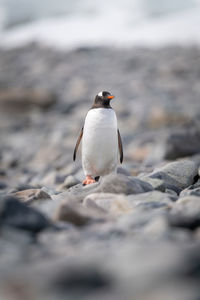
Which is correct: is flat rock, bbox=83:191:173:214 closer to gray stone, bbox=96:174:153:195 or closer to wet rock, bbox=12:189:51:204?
gray stone, bbox=96:174:153:195

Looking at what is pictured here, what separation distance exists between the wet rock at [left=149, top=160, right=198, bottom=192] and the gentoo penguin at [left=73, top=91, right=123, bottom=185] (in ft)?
2.03

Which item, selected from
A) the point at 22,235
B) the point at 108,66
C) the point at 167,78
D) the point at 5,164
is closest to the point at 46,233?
the point at 22,235

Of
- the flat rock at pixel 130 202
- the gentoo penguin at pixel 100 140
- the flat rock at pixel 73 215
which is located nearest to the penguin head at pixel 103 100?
the gentoo penguin at pixel 100 140

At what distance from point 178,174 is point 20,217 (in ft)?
8.52

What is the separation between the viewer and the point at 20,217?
8.20 feet

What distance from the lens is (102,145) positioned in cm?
491

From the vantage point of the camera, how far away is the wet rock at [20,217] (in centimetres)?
248

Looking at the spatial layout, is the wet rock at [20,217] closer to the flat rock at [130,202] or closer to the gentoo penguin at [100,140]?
the flat rock at [130,202]

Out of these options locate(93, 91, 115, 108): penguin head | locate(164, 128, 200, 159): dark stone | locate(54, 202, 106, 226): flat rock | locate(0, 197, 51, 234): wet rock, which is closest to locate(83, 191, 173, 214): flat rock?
locate(54, 202, 106, 226): flat rock

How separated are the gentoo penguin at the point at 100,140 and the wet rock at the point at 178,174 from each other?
617mm

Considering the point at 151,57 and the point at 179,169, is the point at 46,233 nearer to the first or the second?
the point at 179,169

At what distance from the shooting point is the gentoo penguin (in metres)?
4.86

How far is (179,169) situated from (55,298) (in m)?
3.40

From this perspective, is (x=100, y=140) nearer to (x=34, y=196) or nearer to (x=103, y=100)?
(x=103, y=100)
